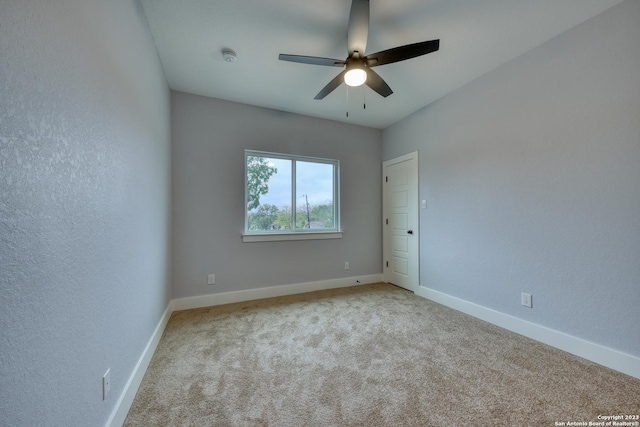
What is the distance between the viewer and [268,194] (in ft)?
11.3

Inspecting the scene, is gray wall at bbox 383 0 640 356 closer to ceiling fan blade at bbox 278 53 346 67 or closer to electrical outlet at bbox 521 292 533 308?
electrical outlet at bbox 521 292 533 308

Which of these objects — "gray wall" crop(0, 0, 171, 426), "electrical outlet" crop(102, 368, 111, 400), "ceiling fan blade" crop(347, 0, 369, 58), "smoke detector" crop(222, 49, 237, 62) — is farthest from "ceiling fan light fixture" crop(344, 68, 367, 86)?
"electrical outlet" crop(102, 368, 111, 400)

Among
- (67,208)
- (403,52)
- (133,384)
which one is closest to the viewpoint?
(67,208)

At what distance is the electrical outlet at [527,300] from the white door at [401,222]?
127 cm

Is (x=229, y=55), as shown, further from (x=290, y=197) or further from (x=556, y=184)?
(x=556, y=184)

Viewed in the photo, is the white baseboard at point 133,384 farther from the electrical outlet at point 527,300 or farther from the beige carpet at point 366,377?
the electrical outlet at point 527,300

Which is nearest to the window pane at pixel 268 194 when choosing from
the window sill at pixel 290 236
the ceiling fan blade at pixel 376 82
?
the window sill at pixel 290 236

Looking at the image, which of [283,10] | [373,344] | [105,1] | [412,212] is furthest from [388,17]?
[373,344]

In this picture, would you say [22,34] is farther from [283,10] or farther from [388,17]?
[388,17]

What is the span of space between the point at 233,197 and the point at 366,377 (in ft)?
8.26

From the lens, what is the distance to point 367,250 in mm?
4023

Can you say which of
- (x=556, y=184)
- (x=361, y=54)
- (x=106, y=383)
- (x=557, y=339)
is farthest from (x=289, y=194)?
(x=557, y=339)

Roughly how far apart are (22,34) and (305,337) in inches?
93.5

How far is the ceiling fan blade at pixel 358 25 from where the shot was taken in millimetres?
1560
